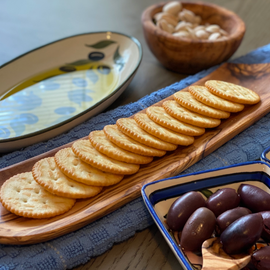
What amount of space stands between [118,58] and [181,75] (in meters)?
0.28

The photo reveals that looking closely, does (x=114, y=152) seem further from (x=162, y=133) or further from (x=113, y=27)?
(x=113, y=27)

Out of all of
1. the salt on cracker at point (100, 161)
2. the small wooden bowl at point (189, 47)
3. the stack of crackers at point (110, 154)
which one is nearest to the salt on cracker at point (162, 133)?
the stack of crackers at point (110, 154)

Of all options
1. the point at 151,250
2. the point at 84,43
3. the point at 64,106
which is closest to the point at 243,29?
the point at 84,43

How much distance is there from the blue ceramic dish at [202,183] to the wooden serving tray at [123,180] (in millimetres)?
72

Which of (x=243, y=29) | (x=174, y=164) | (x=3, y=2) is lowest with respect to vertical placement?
(x=3, y=2)

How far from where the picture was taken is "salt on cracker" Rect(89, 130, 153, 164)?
72 centimetres

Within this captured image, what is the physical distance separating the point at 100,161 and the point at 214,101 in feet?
1.30

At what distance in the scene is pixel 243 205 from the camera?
641 millimetres

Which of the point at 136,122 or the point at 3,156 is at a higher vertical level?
the point at 136,122

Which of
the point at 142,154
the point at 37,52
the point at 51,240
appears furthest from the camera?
the point at 37,52

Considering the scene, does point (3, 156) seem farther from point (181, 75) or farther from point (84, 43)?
point (181, 75)

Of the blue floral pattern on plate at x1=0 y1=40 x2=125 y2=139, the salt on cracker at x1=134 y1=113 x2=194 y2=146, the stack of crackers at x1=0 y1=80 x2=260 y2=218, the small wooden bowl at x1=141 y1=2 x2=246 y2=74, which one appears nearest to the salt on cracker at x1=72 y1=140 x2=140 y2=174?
the stack of crackers at x1=0 y1=80 x2=260 y2=218

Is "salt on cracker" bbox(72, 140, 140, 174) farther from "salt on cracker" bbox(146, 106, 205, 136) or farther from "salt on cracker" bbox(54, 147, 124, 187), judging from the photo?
"salt on cracker" bbox(146, 106, 205, 136)

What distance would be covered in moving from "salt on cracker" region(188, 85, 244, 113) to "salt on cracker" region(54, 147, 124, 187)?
36 cm
